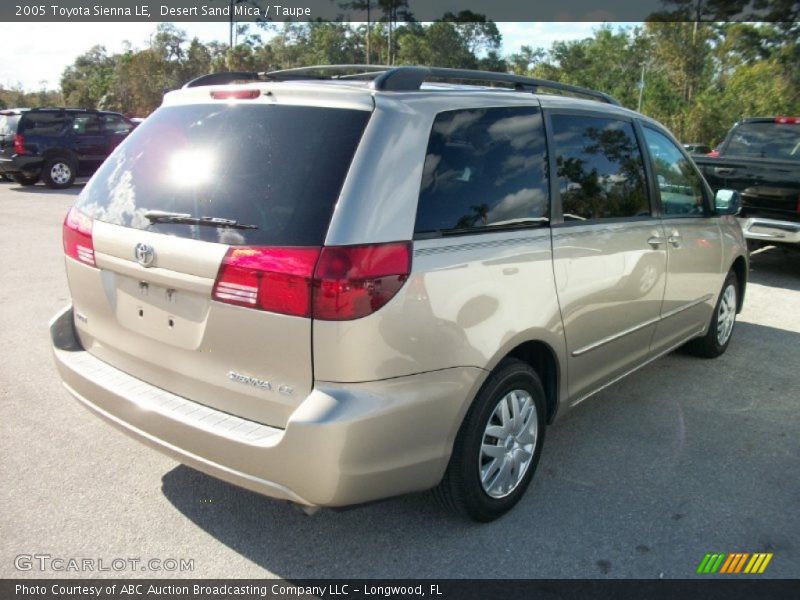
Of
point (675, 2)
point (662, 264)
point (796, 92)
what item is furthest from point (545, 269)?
point (675, 2)

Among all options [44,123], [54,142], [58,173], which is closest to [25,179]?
[58,173]

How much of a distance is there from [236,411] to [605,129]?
2.49 m

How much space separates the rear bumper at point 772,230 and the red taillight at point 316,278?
21.9ft

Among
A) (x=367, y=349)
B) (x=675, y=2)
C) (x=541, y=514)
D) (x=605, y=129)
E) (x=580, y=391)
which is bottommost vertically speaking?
(x=541, y=514)

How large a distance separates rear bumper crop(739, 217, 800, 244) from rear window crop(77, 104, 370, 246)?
6.71 meters

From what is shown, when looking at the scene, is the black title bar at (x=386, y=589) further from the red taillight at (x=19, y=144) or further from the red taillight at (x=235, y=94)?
the red taillight at (x=19, y=144)

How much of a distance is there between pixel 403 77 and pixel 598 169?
1.41 m

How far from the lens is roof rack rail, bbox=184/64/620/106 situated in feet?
8.60

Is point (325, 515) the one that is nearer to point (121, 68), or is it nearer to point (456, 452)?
point (456, 452)

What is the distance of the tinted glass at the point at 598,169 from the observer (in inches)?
131

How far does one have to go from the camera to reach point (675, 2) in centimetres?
3531

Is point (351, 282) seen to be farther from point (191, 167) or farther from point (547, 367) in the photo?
point (547, 367)

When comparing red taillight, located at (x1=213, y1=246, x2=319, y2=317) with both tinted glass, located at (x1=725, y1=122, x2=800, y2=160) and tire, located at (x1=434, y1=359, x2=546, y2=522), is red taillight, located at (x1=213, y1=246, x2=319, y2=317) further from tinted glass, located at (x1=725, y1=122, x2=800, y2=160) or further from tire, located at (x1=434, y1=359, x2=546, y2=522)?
tinted glass, located at (x1=725, y1=122, x2=800, y2=160)

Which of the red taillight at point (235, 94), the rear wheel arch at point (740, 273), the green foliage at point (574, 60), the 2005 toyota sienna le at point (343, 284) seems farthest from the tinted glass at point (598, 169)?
the green foliage at point (574, 60)
